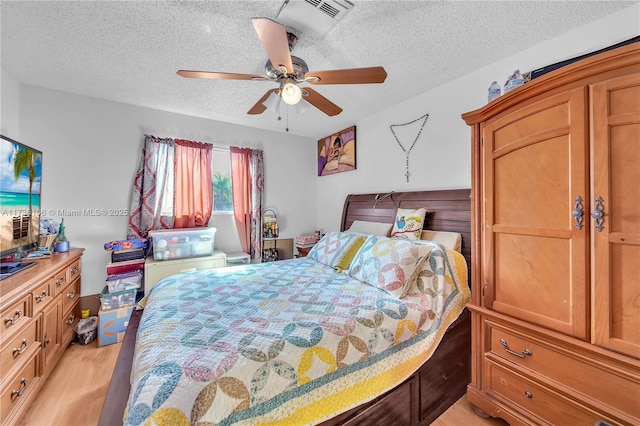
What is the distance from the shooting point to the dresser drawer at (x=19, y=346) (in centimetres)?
137

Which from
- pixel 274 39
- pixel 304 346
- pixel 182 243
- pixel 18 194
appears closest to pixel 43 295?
pixel 18 194

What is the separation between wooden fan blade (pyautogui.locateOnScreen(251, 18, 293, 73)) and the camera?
1.17 metres

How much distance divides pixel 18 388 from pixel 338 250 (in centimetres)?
231

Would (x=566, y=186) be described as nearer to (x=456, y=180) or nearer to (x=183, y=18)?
(x=456, y=180)

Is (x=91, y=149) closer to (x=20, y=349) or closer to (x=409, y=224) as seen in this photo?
(x=20, y=349)

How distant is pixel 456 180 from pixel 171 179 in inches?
128

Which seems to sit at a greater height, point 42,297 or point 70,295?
point 42,297

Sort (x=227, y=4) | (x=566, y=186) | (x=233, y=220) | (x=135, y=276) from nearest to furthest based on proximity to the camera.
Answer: (x=566, y=186)
(x=227, y=4)
(x=135, y=276)
(x=233, y=220)

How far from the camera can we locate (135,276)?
2629 mm

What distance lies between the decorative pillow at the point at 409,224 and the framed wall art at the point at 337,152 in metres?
1.19

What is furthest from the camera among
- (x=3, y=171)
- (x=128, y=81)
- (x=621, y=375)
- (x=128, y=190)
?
(x=128, y=190)

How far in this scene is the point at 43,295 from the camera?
1.79m

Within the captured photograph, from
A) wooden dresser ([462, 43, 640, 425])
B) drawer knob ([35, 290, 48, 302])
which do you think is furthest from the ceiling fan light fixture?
drawer knob ([35, 290, 48, 302])

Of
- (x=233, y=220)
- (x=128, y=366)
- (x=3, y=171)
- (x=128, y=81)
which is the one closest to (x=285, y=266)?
(x=128, y=366)
